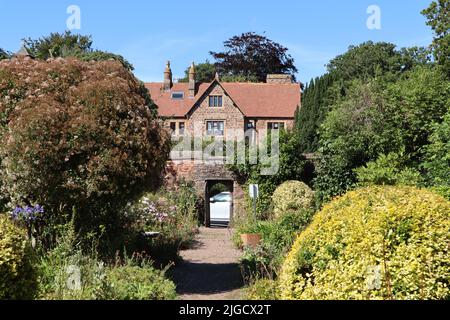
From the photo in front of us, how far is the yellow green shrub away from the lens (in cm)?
2030

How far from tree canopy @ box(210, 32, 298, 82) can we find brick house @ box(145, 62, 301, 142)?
986 centimetres

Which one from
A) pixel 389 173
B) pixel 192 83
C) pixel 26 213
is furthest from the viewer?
pixel 192 83

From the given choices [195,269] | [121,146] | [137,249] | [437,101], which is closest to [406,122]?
[437,101]

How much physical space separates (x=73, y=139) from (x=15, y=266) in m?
3.40

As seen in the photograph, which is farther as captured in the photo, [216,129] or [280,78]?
Answer: [280,78]

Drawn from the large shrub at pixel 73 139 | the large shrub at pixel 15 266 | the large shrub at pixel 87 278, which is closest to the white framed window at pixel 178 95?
the large shrub at pixel 73 139

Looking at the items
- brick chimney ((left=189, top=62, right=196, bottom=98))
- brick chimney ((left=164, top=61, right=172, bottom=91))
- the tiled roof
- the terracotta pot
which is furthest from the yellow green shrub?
brick chimney ((left=164, top=61, right=172, bottom=91))

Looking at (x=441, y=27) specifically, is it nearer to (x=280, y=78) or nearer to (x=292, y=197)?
(x=292, y=197)

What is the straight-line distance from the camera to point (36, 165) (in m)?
8.73

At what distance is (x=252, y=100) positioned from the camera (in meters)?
45.3

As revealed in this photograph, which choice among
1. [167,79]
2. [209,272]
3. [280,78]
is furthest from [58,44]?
[209,272]

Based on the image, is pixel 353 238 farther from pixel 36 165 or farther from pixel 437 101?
pixel 437 101

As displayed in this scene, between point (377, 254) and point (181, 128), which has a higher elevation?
point (181, 128)

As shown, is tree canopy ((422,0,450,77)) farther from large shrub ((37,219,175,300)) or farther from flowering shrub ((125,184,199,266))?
large shrub ((37,219,175,300))
